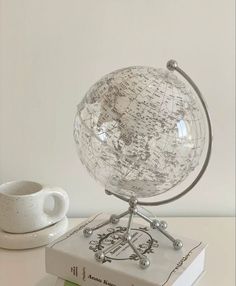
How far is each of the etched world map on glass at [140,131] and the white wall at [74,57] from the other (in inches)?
12.9

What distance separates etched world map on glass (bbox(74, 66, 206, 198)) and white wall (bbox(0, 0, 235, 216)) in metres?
0.33

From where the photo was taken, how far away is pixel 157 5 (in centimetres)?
111

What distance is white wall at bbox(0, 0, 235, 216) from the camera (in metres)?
1.09

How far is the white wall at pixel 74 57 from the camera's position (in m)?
1.09

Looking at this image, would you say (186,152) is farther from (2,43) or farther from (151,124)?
(2,43)

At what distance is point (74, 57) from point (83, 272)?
0.48 metres

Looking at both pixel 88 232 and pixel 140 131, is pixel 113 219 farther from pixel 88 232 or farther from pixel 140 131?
pixel 140 131

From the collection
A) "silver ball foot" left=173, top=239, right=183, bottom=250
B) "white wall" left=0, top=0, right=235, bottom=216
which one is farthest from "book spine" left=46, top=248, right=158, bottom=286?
"white wall" left=0, top=0, right=235, bottom=216

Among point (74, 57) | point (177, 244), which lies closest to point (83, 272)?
point (177, 244)

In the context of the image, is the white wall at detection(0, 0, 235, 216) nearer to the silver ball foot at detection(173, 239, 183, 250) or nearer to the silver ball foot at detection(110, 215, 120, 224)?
the silver ball foot at detection(110, 215, 120, 224)

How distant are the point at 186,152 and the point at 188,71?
0.41 meters

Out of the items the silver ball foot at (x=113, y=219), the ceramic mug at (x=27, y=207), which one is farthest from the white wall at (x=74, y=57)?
the silver ball foot at (x=113, y=219)

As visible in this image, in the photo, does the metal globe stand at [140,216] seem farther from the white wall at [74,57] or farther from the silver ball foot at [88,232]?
the white wall at [74,57]

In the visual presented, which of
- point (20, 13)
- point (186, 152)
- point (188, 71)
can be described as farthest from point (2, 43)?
point (186, 152)
